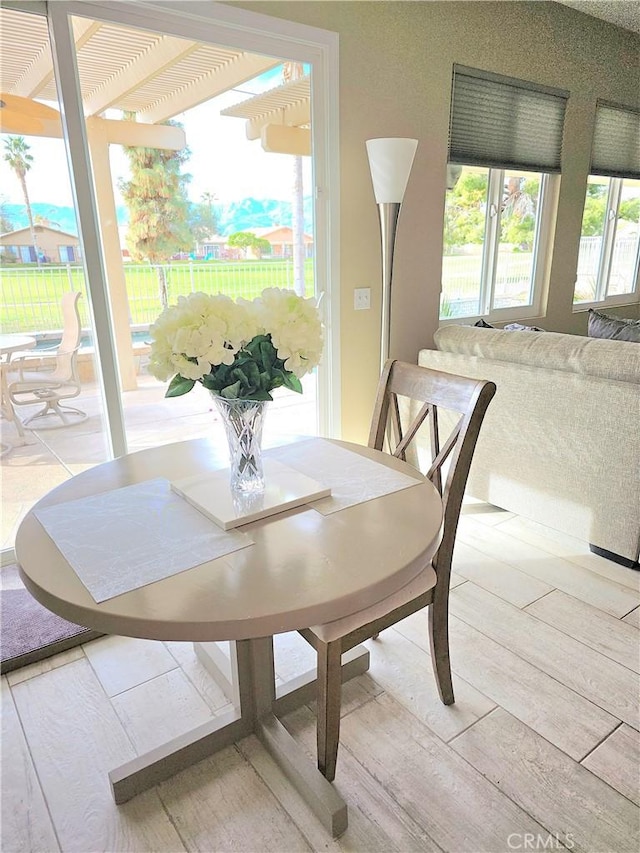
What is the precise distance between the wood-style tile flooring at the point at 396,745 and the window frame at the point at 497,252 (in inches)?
85.7

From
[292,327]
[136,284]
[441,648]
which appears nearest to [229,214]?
[136,284]

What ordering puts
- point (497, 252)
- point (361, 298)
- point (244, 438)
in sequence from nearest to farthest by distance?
1. point (244, 438)
2. point (361, 298)
3. point (497, 252)

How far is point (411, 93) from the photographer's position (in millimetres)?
2842

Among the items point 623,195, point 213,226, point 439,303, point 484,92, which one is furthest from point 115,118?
point 623,195

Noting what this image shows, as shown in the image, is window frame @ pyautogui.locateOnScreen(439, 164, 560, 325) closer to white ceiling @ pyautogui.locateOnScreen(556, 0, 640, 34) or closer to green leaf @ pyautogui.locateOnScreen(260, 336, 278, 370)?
white ceiling @ pyautogui.locateOnScreen(556, 0, 640, 34)

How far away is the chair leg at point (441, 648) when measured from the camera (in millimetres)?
1539

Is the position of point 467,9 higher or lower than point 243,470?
higher

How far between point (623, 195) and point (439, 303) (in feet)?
8.05

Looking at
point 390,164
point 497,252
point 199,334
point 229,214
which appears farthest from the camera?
point 497,252

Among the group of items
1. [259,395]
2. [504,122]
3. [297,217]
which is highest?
[504,122]

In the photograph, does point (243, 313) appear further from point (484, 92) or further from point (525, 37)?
point (525, 37)

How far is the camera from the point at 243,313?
3.61ft

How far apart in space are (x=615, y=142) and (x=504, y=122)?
52.6 inches

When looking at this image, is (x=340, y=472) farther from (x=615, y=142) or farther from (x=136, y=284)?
(x=615, y=142)
